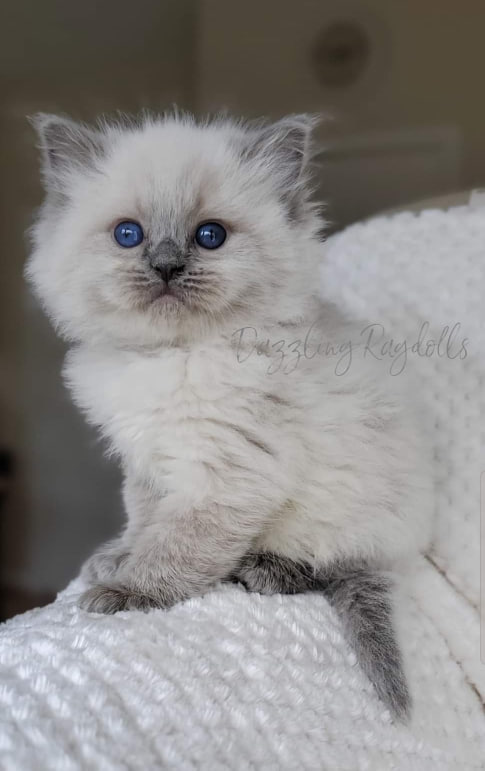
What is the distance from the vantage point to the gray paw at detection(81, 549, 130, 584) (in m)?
0.95

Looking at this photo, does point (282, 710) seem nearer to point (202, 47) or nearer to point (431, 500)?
point (431, 500)

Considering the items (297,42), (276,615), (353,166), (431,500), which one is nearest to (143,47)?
(297,42)

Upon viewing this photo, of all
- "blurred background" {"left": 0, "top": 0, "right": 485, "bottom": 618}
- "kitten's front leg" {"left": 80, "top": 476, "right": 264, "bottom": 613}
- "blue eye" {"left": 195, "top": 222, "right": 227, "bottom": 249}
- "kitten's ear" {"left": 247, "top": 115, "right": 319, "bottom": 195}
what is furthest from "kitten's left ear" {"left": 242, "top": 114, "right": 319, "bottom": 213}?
"blurred background" {"left": 0, "top": 0, "right": 485, "bottom": 618}

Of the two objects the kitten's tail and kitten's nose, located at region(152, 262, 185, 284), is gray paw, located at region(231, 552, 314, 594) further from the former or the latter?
kitten's nose, located at region(152, 262, 185, 284)

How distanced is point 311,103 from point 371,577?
6.79ft

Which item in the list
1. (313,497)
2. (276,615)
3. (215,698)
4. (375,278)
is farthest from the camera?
(375,278)

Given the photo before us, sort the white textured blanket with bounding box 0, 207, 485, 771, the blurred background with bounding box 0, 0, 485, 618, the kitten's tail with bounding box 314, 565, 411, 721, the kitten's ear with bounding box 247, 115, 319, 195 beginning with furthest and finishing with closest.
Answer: the blurred background with bounding box 0, 0, 485, 618
the kitten's ear with bounding box 247, 115, 319, 195
the kitten's tail with bounding box 314, 565, 411, 721
the white textured blanket with bounding box 0, 207, 485, 771

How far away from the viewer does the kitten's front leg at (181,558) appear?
82 centimetres

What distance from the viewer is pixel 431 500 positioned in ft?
3.49

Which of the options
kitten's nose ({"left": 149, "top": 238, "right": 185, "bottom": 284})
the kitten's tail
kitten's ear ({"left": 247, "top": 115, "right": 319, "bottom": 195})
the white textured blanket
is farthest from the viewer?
kitten's ear ({"left": 247, "top": 115, "right": 319, "bottom": 195})

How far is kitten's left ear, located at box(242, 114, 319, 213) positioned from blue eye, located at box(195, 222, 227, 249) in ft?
0.48

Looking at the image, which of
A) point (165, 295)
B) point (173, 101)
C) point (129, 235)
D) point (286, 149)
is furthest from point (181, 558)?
point (173, 101)

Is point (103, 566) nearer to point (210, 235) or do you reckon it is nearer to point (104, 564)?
point (104, 564)

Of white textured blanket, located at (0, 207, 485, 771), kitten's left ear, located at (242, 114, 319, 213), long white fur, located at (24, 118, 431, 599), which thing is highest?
kitten's left ear, located at (242, 114, 319, 213)
